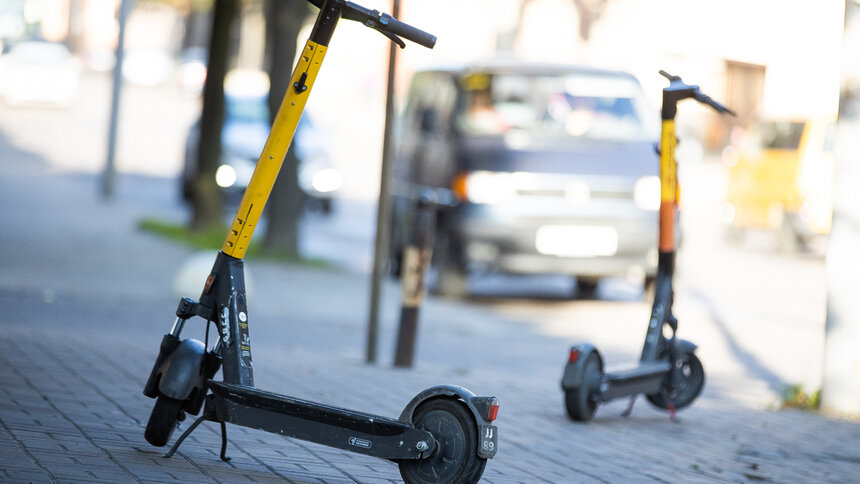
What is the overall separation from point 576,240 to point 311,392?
226 inches

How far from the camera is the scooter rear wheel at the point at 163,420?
4.60 meters

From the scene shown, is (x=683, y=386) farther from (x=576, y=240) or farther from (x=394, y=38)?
(x=576, y=240)

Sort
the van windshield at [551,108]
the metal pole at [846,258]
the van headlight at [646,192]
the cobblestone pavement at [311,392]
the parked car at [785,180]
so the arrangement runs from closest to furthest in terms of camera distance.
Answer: the cobblestone pavement at [311,392], the metal pole at [846,258], the van headlight at [646,192], the van windshield at [551,108], the parked car at [785,180]

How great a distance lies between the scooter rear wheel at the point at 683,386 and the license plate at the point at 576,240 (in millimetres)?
5119

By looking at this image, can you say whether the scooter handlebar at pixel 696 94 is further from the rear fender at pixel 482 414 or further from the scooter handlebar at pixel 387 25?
the rear fender at pixel 482 414

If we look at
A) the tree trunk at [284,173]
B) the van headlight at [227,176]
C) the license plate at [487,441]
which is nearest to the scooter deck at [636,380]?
the license plate at [487,441]

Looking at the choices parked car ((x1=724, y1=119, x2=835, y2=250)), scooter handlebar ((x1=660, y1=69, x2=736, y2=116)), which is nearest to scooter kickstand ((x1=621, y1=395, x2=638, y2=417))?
scooter handlebar ((x1=660, y1=69, x2=736, y2=116))

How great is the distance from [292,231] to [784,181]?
30.0 feet

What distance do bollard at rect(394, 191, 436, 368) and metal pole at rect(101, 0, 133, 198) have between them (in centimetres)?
1305

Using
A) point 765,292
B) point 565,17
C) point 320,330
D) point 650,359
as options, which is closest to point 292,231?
point 320,330

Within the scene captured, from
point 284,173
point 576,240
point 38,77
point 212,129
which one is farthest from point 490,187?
point 38,77

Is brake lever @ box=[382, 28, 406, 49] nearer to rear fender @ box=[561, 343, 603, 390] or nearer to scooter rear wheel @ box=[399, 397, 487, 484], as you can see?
scooter rear wheel @ box=[399, 397, 487, 484]

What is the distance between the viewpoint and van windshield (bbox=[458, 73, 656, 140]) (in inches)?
484

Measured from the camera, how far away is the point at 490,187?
1189 centimetres
